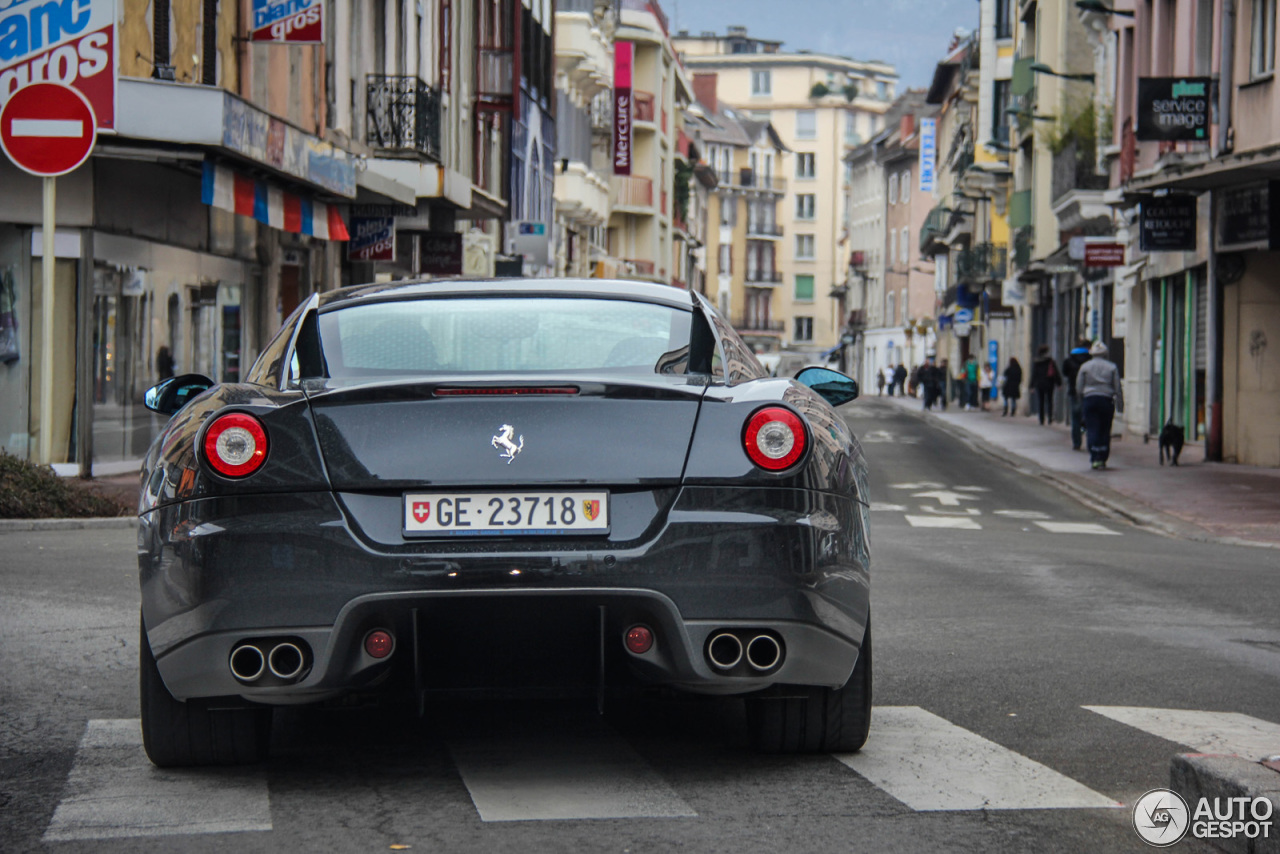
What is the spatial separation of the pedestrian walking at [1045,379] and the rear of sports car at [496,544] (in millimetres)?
35636

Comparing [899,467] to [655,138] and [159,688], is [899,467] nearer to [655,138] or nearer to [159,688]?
[159,688]

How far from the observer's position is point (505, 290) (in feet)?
18.7

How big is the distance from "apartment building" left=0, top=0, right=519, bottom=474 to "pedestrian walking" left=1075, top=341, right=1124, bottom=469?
1008 centimetres

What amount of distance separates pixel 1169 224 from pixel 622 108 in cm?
3927

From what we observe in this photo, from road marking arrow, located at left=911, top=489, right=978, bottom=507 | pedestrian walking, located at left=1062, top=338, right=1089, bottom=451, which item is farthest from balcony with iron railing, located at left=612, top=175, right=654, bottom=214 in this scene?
road marking arrow, located at left=911, top=489, right=978, bottom=507

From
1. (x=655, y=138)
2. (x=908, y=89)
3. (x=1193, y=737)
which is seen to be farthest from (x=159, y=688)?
(x=908, y=89)

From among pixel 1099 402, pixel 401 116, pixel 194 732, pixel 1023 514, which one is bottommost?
pixel 1023 514

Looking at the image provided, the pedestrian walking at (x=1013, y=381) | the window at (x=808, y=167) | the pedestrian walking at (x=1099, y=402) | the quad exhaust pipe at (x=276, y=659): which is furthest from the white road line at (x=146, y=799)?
the window at (x=808, y=167)

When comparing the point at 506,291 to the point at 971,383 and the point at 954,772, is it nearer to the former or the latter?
the point at 954,772

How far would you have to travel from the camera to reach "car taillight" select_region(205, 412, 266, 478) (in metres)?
4.69

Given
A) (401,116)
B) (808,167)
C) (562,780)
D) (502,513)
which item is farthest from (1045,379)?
(808,167)

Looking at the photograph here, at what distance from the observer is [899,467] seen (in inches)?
1019

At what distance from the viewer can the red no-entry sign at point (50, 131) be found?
46.1 feet

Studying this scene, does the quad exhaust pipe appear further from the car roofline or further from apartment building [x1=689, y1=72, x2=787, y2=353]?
apartment building [x1=689, y1=72, x2=787, y2=353]
